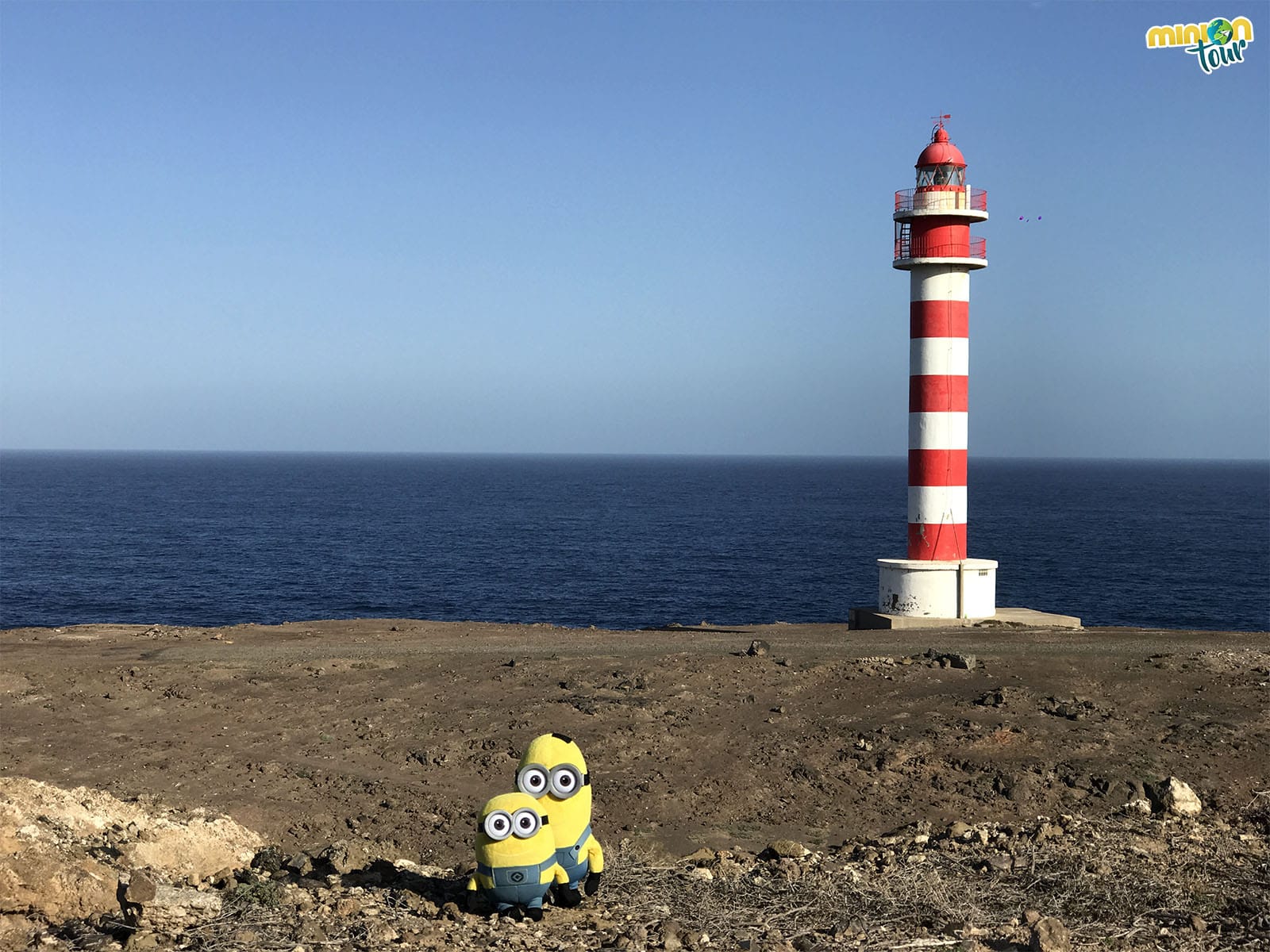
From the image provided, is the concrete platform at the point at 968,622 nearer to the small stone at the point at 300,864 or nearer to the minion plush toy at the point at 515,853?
the small stone at the point at 300,864

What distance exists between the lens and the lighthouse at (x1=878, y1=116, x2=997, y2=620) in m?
29.5

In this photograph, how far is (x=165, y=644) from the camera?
1020 inches

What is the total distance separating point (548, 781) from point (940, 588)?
68.7ft

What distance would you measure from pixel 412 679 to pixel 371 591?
44.1 m

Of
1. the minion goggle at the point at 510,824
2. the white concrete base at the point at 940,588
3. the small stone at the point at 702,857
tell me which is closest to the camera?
the minion goggle at the point at 510,824

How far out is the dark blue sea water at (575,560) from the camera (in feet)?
193

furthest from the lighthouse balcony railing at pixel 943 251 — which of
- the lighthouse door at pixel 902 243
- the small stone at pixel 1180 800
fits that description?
the small stone at pixel 1180 800

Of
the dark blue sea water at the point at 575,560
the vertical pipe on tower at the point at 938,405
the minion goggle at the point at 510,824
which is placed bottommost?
the dark blue sea water at the point at 575,560

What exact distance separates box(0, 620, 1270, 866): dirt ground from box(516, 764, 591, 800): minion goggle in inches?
177

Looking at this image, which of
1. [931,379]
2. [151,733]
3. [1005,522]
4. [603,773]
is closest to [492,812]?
[603,773]

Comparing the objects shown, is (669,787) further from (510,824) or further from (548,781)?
(510,824)

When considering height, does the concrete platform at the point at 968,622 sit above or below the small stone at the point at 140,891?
below

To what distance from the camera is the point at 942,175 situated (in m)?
30.0

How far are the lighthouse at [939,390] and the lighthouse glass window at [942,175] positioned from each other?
0.02 m
